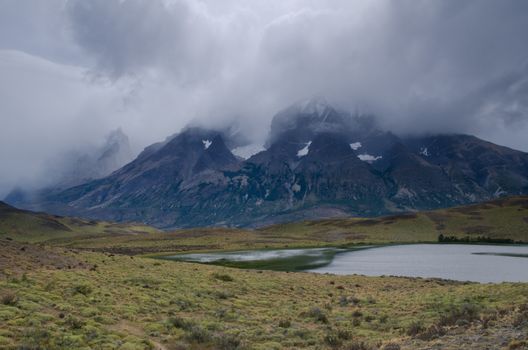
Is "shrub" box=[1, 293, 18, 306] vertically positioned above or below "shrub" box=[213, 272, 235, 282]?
above

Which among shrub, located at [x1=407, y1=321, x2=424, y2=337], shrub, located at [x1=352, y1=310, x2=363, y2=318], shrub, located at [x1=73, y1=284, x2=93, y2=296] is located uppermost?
shrub, located at [x1=73, y1=284, x2=93, y2=296]

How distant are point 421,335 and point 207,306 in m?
16.4

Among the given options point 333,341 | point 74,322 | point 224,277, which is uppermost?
point 74,322

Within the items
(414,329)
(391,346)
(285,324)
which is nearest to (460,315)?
(414,329)

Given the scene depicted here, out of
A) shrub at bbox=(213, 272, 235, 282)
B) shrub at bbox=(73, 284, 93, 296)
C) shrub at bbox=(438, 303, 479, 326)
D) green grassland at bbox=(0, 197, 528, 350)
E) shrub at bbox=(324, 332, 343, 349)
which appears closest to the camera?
green grassland at bbox=(0, 197, 528, 350)

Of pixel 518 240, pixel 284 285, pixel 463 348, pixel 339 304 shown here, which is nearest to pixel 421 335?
pixel 463 348

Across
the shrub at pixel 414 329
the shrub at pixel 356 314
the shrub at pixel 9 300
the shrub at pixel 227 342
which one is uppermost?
the shrub at pixel 9 300

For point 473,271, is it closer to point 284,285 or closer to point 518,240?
point 284,285

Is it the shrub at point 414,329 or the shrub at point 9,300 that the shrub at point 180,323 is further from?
the shrub at point 414,329

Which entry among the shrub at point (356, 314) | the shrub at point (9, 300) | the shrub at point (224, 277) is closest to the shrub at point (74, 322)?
the shrub at point (9, 300)

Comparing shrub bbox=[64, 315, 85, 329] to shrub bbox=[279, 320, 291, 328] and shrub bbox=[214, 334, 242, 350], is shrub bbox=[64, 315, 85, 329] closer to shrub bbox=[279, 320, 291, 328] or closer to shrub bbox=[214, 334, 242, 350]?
shrub bbox=[214, 334, 242, 350]

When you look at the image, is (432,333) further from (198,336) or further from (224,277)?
(224,277)

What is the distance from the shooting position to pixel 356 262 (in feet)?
294

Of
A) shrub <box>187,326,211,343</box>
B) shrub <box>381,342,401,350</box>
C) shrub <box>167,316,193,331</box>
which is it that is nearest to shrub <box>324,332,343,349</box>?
shrub <box>381,342,401,350</box>
